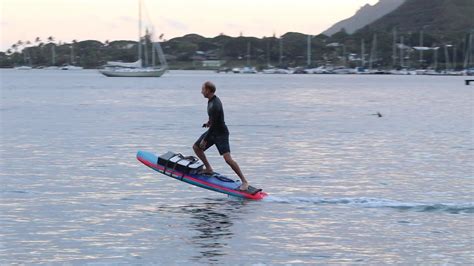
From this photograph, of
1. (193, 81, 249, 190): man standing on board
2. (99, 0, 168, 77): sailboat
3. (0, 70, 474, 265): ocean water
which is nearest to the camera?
(0, 70, 474, 265): ocean water

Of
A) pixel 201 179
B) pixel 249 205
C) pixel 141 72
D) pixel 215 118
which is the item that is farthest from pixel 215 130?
pixel 141 72

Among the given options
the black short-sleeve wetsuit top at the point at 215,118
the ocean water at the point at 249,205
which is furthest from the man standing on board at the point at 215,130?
the ocean water at the point at 249,205

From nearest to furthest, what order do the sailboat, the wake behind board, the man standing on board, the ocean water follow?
the ocean water, the man standing on board, the wake behind board, the sailboat

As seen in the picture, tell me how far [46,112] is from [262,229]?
1695 inches

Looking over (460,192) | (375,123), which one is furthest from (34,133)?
(460,192)

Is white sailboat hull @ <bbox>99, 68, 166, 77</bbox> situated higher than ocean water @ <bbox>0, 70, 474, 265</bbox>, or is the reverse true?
ocean water @ <bbox>0, 70, 474, 265</bbox>

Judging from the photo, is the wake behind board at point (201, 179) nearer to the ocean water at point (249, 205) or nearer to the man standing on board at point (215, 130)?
the ocean water at point (249, 205)

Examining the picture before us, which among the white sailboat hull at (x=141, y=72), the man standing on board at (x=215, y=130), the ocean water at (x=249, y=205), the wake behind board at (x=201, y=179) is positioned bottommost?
the white sailboat hull at (x=141, y=72)

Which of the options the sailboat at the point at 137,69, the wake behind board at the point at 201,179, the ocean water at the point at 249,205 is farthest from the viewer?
the sailboat at the point at 137,69

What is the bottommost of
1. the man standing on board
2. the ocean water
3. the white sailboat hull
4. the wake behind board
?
the white sailboat hull

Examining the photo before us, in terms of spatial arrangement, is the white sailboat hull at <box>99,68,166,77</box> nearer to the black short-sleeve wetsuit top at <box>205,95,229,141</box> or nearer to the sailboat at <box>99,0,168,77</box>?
the sailboat at <box>99,0,168,77</box>

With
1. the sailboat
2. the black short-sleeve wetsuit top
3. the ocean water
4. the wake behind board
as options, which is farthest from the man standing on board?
the sailboat

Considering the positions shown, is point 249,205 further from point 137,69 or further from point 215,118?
point 137,69

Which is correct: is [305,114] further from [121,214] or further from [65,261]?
[65,261]
